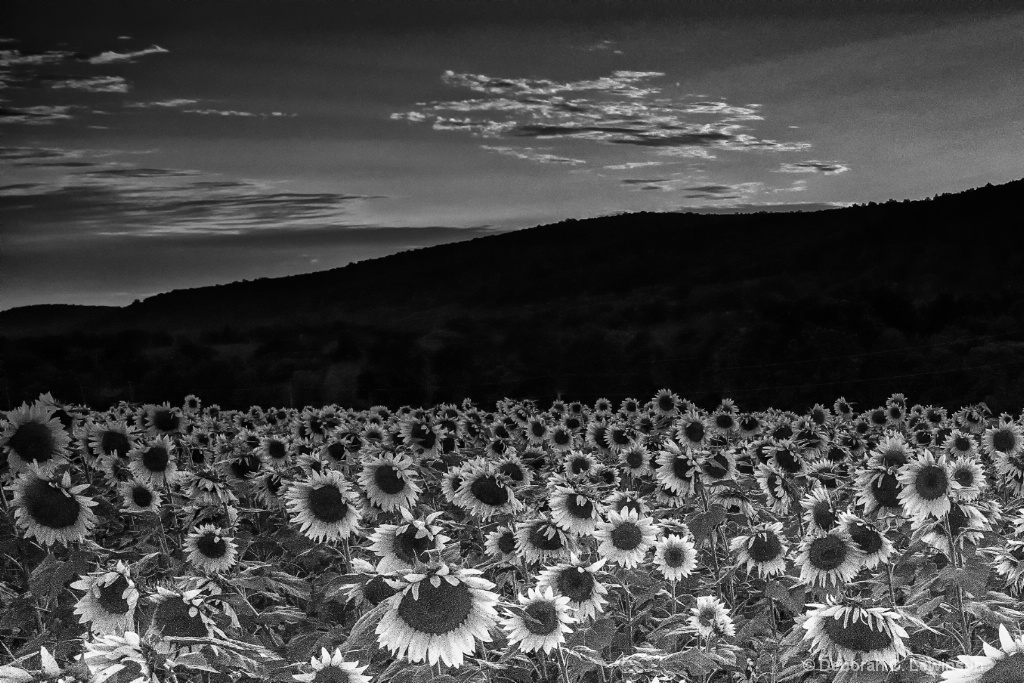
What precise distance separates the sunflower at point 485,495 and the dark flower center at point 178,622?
2.38m

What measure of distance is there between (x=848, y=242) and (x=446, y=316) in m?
15.7

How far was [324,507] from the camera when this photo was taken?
4.64 meters

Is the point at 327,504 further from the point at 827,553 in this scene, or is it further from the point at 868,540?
the point at 868,540

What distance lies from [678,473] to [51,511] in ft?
12.2

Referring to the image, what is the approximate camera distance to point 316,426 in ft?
32.4

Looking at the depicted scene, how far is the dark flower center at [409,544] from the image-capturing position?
346 cm

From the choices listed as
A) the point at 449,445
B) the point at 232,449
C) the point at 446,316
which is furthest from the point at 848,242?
the point at 232,449

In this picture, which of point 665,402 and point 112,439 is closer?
point 112,439

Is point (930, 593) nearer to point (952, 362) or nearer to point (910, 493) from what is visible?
point (910, 493)

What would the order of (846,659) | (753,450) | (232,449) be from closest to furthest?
1. (846,659)
2. (753,450)
3. (232,449)

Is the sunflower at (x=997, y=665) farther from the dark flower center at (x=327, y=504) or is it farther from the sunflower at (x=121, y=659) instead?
the dark flower center at (x=327, y=504)

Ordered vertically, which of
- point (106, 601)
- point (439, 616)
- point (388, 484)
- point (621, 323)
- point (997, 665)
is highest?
point (997, 665)

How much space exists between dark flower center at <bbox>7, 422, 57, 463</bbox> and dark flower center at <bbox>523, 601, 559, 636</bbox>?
133 inches

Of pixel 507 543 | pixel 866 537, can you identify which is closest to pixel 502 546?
pixel 507 543
